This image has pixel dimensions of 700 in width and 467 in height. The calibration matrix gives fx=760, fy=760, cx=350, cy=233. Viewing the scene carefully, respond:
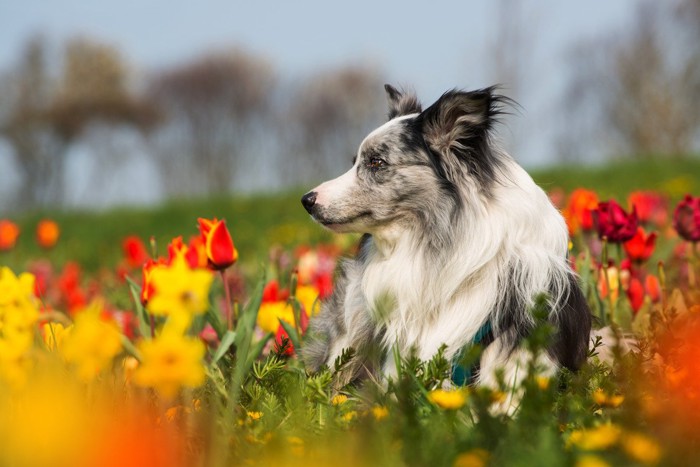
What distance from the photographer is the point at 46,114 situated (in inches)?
1158

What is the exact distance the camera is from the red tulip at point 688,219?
4.08 m

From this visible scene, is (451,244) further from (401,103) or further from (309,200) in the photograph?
(401,103)

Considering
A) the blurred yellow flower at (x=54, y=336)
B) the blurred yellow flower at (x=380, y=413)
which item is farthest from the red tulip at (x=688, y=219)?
the blurred yellow flower at (x=54, y=336)

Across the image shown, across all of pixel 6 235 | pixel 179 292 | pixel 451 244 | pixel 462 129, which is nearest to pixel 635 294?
pixel 451 244

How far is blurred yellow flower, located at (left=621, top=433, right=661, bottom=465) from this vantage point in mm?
1555

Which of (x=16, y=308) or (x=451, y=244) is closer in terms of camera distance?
(x=16, y=308)

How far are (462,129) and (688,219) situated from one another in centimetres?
176

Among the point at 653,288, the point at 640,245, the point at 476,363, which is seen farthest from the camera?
the point at 653,288

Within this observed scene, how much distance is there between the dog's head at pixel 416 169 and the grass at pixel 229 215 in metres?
8.12

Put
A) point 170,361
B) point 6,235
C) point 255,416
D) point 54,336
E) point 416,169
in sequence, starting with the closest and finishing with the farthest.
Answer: point 170,361 → point 255,416 → point 54,336 → point 416,169 → point 6,235

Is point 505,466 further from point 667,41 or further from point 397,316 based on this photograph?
point 667,41

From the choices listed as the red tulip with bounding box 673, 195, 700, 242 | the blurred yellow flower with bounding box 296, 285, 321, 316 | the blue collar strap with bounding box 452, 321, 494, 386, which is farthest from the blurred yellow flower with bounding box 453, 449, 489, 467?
the red tulip with bounding box 673, 195, 700, 242

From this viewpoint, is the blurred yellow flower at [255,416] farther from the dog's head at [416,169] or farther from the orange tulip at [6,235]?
the orange tulip at [6,235]

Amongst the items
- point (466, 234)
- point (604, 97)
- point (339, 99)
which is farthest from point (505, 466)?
point (339, 99)
